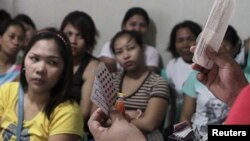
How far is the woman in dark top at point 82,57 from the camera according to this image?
239 cm

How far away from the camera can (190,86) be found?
260cm

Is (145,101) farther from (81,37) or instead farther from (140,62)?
(81,37)

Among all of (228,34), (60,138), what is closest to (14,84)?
(60,138)

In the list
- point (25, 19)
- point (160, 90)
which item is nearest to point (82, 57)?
point (160, 90)

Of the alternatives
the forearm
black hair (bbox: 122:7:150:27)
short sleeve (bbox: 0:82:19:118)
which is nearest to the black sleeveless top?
the forearm

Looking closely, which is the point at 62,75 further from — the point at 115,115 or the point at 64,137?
the point at 115,115

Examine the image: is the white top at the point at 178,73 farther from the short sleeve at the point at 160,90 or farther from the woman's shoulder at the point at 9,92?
the woman's shoulder at the point at 9,92

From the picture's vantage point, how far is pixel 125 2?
134 inches

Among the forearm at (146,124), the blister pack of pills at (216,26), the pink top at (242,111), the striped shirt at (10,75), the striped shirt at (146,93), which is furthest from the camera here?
the striped shirt at (10,75)

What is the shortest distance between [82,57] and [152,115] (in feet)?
2.00

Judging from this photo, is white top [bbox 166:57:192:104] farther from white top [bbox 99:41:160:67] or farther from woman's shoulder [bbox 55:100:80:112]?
woman's shoulder [bbox 55:100:80:112]

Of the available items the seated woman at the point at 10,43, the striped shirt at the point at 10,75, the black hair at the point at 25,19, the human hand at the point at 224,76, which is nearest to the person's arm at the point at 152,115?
the striped shirt at the point at 10,75

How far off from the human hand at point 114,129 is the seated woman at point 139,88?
47.0 inches

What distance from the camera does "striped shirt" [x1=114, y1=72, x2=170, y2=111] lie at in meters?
2.42
